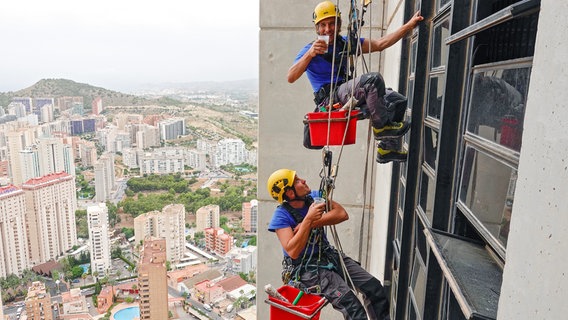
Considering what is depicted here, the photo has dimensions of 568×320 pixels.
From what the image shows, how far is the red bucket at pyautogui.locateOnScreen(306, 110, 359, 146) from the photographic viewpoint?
1.96 metres

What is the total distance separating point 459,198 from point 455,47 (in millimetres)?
514

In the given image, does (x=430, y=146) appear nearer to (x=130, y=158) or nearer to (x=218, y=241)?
(x=218, y=241)

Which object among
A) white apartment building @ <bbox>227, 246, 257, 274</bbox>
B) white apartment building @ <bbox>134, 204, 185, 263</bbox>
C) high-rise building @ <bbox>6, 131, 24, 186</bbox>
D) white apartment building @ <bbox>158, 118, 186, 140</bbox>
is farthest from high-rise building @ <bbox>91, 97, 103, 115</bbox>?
white apartment building @ <bbox>227, 246, 257, 274</bbox>

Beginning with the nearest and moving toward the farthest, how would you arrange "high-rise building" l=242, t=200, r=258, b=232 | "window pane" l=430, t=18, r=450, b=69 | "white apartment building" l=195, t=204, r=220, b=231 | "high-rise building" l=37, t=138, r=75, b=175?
"window pane" l=430, t=18, r=450, b=69
"white apartment building" l=195, t=204, r=220, b=231
"high-rise building" l=242, t=200, r=258, b=232
"high-rise building" l=37, t=138, r=75, b=175

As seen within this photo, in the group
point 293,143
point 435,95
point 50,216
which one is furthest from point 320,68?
point 50,216

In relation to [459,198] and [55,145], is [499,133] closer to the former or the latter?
[459,198]

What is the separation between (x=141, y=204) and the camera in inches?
1219

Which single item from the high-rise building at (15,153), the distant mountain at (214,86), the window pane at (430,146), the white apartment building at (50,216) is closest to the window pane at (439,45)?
the window pane at (430,146)

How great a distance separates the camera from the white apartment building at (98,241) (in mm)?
26484

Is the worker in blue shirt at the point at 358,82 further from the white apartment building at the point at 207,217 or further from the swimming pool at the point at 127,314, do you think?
the white apartment building at the point at 207,217

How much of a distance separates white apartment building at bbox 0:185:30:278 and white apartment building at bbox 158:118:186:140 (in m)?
16.9

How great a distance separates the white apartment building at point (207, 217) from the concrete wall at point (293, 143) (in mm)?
24484

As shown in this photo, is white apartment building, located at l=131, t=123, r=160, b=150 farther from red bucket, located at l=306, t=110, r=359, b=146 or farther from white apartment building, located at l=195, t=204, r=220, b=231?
red bucket, located at l=306, t=110, r=359, b=146

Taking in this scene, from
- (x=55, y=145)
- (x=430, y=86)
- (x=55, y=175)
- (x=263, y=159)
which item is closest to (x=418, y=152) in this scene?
(x=430, y=86)
